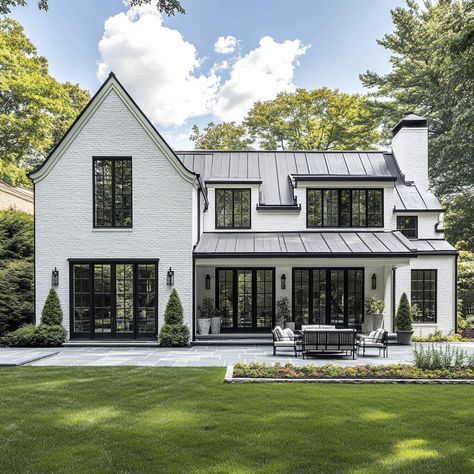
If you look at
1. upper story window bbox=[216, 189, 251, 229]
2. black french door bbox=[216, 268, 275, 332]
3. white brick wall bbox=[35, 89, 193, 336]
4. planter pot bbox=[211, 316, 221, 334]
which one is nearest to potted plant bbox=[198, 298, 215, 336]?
planter pot bbox=[211, 316, 221, 334]

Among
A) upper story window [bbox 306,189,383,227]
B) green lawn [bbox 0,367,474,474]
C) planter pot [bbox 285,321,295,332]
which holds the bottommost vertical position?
planter pot [bbox 285,321,295,332]

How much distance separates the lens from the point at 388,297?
19516mm

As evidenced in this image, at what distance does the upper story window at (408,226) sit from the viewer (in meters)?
21.0

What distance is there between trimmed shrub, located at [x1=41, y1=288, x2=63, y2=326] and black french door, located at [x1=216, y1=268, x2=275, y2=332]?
254 inches

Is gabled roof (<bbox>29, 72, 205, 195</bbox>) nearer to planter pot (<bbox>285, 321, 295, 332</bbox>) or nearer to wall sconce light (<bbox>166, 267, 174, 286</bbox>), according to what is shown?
wall sconce light (<bbox>166, 267, 174, 286</bbox>)

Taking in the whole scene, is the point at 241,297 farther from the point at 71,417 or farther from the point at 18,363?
the point at 71,417

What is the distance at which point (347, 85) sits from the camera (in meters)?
35.1

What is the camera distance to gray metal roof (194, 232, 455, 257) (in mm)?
17438

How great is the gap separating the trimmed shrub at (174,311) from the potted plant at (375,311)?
8083mm

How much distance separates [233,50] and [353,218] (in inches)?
708

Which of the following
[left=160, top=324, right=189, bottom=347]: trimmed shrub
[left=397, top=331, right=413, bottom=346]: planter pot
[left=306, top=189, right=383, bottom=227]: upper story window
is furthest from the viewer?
[left=306, top=189, right=383, bottom=227]: upper story window

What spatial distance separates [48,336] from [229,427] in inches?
458

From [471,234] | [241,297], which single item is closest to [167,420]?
[241,297]

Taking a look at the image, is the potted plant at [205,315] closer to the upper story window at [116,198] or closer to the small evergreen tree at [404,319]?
the upper story window at [116,198]
